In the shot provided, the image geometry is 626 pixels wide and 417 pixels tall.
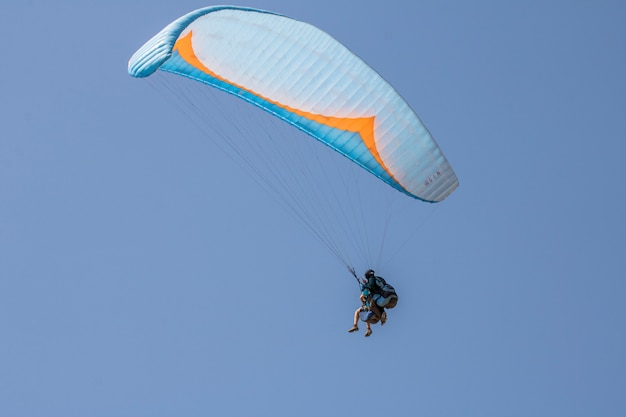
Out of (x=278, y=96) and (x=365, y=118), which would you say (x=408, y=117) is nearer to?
(x=365, y=118)

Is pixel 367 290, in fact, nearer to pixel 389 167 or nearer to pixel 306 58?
pixel 389 167

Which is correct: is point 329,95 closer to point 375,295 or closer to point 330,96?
point 330,96

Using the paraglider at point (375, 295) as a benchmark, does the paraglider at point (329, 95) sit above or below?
above

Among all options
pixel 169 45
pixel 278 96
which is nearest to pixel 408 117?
pixel 278 96

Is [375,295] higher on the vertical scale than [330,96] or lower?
lower

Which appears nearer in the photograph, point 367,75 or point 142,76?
point 142,76

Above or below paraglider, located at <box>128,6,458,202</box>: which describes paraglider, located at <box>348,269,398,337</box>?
below

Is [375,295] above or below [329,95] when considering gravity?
below

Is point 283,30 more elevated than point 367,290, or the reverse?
point 283,30

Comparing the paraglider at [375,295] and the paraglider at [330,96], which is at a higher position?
the paraglider at [330,96]

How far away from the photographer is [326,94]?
93.7 ft

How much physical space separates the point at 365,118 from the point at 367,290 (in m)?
3.44

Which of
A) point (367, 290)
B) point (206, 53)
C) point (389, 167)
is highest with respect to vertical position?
point (206, 53)

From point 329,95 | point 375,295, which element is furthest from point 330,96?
point 375,295
